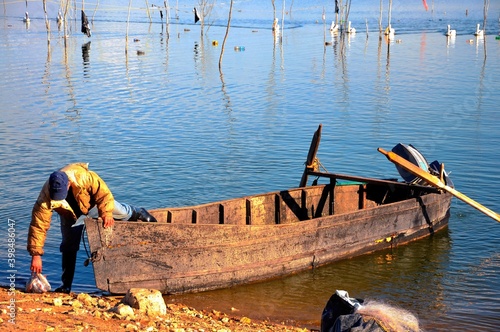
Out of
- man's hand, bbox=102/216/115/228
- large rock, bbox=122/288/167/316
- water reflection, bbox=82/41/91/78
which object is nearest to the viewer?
large rock, bbox=122/288/167/316

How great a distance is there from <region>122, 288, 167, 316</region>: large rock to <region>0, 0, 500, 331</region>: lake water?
64.9 inches

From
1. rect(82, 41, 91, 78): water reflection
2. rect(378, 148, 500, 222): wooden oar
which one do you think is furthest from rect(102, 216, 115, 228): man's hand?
rect(82, 41, 91, 78): water reflection

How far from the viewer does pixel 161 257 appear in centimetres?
898

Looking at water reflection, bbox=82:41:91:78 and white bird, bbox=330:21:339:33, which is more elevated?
white bird, bbox=330:21:339:33

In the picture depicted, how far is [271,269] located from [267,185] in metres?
5.18

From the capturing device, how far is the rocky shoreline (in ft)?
21.9

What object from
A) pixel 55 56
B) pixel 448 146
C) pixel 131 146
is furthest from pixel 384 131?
pixel 55 56

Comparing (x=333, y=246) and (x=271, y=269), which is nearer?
(x=271, y=269)

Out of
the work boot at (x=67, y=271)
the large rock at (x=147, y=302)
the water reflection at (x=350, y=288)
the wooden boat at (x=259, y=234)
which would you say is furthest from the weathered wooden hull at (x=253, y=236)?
the large rock at (x=147, y=302)

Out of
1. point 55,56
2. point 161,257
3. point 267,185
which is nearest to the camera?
point 161,257

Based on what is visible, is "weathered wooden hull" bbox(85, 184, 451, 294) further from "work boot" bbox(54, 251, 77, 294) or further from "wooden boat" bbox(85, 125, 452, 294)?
"work boot" bbox(54, 251, 77, 294)

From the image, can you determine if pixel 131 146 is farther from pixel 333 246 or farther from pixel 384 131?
pixel 333 246

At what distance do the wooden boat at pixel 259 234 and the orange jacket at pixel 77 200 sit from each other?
251 mm

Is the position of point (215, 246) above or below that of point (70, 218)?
below
